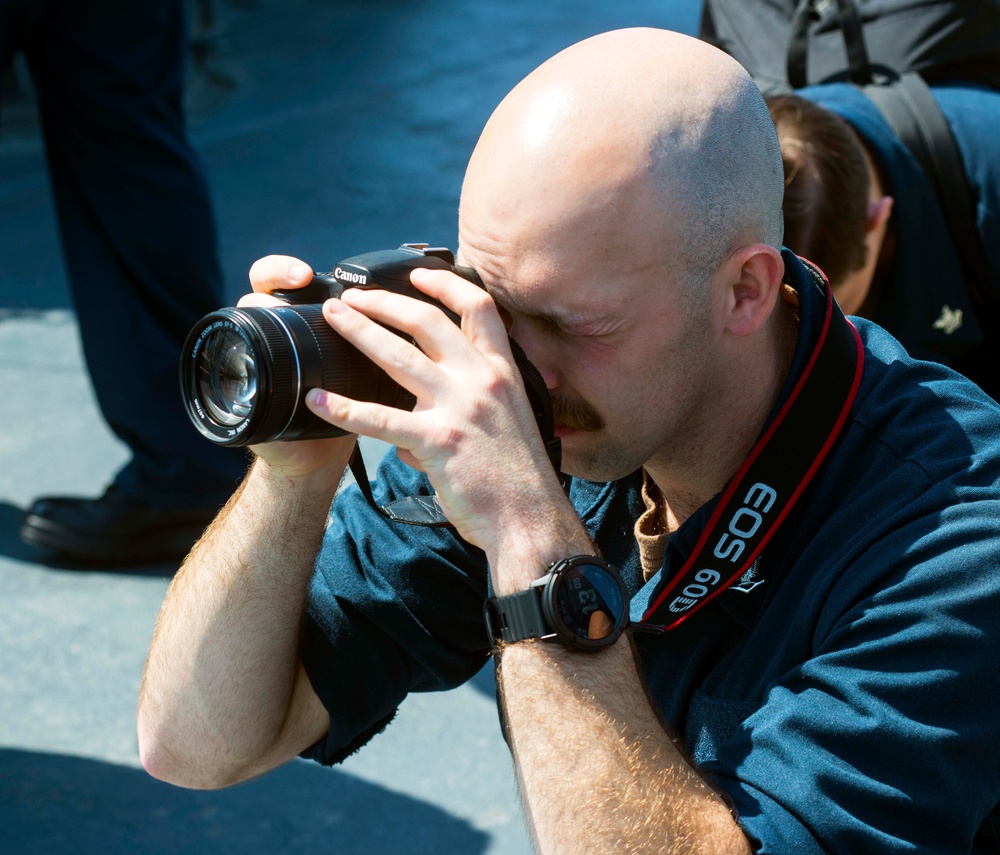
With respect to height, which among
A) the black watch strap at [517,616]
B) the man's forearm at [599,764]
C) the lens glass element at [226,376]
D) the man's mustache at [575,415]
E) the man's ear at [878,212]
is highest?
the lens glass element at [226,376]

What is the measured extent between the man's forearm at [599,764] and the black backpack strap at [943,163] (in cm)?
160

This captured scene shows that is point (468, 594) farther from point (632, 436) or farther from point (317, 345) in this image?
point (317, 345)

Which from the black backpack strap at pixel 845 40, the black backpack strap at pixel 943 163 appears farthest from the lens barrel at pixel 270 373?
the black backpack strap at pixel 845 40

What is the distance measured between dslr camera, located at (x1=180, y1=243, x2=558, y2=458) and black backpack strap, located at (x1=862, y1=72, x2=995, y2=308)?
146cm

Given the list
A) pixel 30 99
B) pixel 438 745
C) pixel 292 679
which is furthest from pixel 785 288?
pixel 30 99

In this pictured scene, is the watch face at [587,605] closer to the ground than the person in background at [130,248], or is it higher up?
higher up

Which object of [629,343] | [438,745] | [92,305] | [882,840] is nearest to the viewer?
[882,840]

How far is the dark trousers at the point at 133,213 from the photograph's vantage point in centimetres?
321

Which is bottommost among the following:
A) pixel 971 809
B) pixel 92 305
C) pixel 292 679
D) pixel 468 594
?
pixel 92 305

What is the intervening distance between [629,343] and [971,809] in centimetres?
66

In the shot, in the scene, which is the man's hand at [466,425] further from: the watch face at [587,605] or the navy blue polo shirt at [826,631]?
the navy blue polo shirt at [826,631]

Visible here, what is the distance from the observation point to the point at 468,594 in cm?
180

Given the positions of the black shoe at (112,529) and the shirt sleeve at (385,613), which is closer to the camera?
the shirt sleeve at (385,613)

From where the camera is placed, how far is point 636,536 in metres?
1.81
